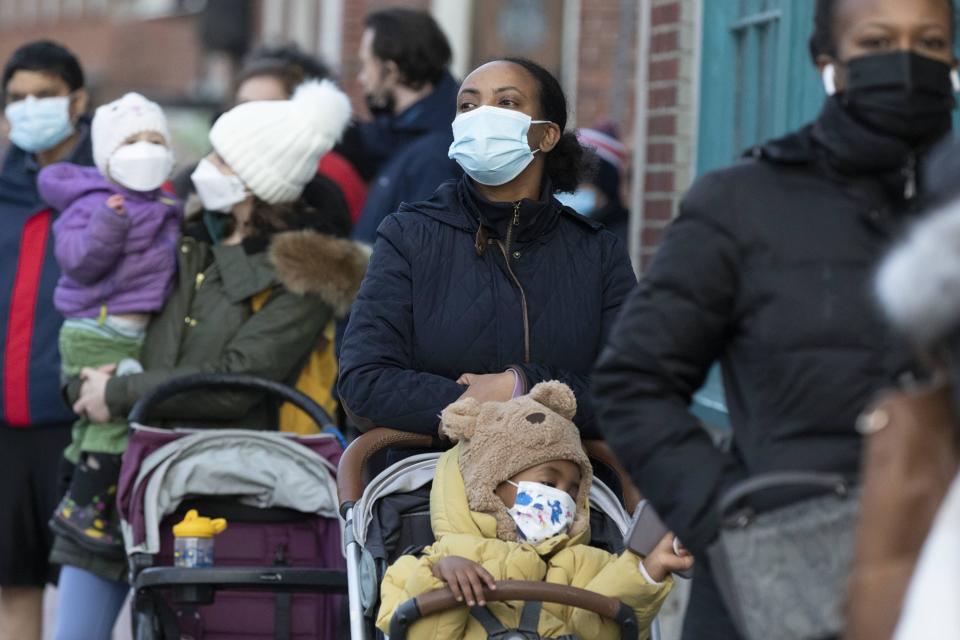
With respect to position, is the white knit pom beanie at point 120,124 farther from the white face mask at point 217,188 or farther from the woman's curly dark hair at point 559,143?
the woman's curly dark hair at point 559,143

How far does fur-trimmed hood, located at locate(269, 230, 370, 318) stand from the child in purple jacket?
38 cm

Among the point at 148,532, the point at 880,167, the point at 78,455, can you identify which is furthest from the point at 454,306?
the point at 78,455

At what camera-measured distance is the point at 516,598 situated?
12.9ft

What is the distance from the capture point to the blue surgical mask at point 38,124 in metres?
6.82

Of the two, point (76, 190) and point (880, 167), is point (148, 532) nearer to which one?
point (76, 190)

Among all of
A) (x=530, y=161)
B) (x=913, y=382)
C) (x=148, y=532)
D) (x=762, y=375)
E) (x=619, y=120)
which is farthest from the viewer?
(x=619, y=120)

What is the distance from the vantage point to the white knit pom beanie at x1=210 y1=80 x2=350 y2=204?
240 inches

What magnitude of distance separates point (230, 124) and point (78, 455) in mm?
1143

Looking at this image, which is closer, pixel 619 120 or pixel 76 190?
pixel 76 190

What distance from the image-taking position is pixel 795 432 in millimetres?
3125

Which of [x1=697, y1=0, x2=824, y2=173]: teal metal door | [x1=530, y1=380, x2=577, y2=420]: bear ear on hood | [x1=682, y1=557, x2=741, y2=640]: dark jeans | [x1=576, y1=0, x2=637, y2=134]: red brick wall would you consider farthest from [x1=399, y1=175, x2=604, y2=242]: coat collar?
[x1=576, y1=0, x2=637, y2=134]: red brick wall

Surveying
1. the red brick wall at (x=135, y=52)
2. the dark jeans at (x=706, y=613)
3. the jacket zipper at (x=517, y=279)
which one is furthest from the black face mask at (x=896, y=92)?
the red brick wall at (x=135, y=52)

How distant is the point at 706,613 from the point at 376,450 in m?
1.35

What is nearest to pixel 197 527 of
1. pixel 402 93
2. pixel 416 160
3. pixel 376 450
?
pixel 376 450
